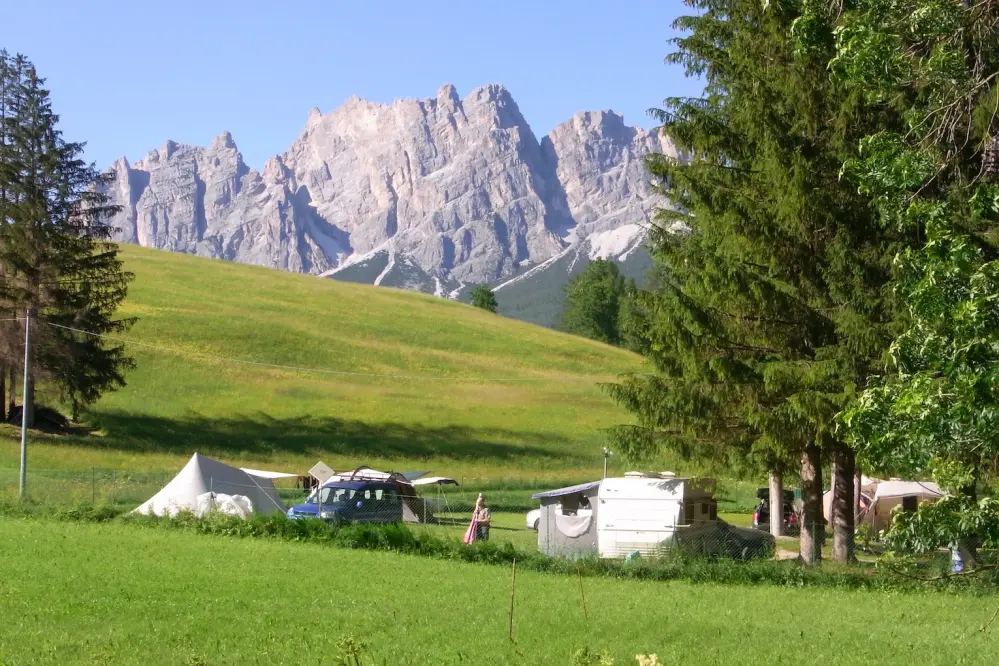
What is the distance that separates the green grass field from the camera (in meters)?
11.0

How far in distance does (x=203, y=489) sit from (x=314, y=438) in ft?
87.2

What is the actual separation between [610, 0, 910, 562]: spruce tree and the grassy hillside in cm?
3004

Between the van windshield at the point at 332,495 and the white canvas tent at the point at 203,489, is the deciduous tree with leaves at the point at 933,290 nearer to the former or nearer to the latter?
Answer: the white canvas tent at the point at 203,489

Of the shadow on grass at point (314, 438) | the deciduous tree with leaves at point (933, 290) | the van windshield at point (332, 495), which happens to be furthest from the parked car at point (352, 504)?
the deciduous tree with leaves at point (933, 290)

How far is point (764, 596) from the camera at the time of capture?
16.8 meters

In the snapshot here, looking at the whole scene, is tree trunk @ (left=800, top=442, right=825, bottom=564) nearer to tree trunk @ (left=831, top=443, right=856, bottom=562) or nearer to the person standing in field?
tree trunk @ (left=831, top=443, right=856, bottom=562)

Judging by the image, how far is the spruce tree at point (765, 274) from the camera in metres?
19.3

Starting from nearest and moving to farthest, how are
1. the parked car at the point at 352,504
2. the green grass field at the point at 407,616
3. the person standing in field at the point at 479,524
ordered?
the green grass field at the point at 407,616 → the person standing in field at the point at 479,524 → the parked car at the point at 352,504

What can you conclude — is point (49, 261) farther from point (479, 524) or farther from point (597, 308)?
point (597, 308)

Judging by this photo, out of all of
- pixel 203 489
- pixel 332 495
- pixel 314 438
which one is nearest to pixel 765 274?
pixel 332 495

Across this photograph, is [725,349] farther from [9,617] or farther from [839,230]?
[9,617]

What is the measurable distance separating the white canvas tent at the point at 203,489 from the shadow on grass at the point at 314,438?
2077 cm

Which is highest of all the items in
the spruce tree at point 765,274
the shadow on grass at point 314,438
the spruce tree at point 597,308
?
the spruce tree at point 597,308

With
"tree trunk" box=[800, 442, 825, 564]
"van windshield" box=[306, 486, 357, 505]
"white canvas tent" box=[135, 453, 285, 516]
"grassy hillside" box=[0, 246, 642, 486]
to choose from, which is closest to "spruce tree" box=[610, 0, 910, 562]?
"tree trunk" box=[800, 442, 825, 564]
